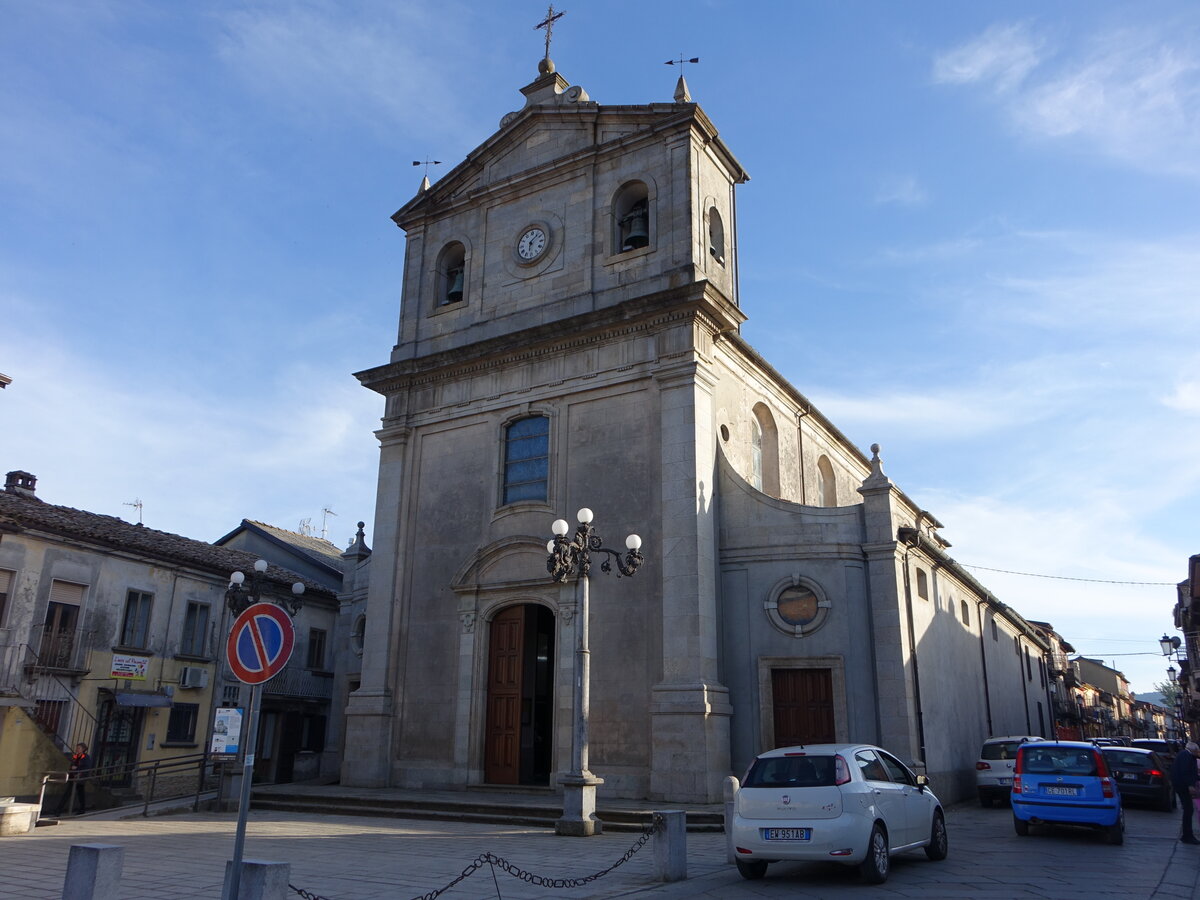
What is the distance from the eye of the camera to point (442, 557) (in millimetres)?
21734

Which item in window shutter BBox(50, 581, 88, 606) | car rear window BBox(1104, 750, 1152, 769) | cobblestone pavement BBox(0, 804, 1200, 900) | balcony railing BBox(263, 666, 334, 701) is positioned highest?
window shutter BBox(50, 581, 88, 606)

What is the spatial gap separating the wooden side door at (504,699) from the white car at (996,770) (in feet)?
33.6

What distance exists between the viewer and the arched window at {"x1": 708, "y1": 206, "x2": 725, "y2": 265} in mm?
21728

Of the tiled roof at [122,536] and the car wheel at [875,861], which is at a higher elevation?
the tiled roof at [122,536]

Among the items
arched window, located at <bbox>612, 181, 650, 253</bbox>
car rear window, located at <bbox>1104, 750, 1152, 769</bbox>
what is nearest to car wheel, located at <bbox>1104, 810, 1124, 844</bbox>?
car rear window, located at <bbox>1104, 750, 1152, 769</bbox>

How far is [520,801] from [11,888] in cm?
939

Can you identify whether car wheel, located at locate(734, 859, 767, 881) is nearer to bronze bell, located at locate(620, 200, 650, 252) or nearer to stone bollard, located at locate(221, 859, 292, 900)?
stone bollard, located at locate(221, 859, 292, 900)

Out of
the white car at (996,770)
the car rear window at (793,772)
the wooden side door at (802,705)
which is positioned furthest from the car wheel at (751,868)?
the white car at (996,770)

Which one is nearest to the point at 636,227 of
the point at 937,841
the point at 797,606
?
the point at 797,606

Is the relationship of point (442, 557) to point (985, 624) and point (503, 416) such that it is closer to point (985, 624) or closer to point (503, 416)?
point (503, 416)

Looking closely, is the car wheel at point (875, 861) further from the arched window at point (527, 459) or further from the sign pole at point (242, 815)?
the arched window at point (527, 459)

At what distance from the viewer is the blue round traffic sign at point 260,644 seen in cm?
719

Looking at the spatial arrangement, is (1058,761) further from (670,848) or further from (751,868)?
(670,848)

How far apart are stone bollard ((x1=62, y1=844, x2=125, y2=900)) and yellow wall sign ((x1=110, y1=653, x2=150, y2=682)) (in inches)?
777
